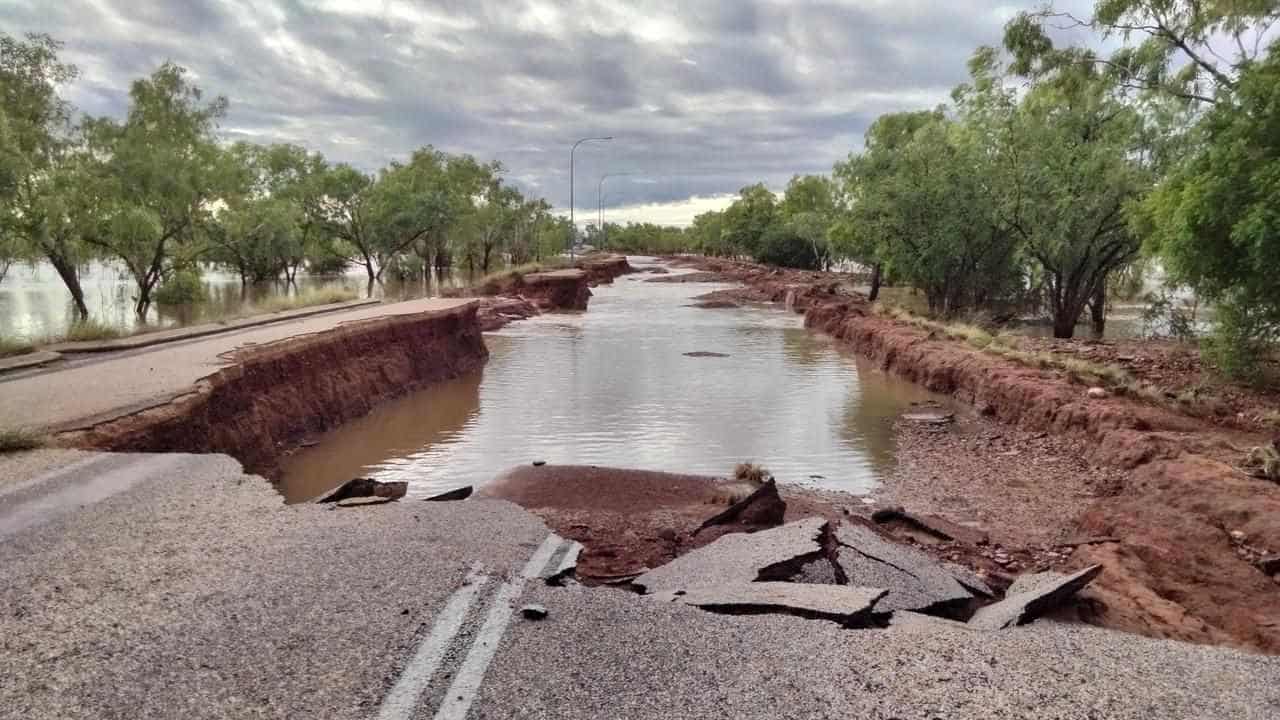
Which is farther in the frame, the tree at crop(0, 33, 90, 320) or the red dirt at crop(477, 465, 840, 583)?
the tree at crop(0, 33, 90, 320)

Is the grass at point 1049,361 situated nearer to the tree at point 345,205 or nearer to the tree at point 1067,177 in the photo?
the tree at point 1067,177

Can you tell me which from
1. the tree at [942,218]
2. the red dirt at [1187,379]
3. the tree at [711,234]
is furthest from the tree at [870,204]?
the tree at [711,234]

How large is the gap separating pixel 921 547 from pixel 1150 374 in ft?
42.0

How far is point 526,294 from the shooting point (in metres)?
48.8

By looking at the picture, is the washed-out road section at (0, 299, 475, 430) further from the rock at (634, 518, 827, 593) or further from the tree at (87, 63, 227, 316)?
the tree at (87, 63, 227, 316)

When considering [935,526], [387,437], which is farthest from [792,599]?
[387,437]

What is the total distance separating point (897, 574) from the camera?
20.5 ft

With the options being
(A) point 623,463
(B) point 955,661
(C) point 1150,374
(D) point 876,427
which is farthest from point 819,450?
(B) point 955,661

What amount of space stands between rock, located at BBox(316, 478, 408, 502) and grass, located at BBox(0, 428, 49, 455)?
318cm

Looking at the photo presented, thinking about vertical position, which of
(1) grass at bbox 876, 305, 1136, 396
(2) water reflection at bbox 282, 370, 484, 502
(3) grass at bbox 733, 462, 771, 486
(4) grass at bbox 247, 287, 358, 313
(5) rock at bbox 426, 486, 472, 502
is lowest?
(2) water reflection at bbox 282, 370, 484, 502

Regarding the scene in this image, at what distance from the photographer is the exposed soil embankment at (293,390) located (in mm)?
10320

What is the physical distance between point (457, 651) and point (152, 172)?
2956 centimetres

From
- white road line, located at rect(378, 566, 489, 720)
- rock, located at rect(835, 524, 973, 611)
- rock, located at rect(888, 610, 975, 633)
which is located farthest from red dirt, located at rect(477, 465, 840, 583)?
rock, located at rect(888, 610, 975, 633)

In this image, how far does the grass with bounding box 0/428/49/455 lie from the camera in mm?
8094
